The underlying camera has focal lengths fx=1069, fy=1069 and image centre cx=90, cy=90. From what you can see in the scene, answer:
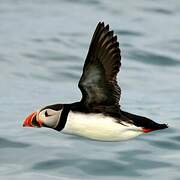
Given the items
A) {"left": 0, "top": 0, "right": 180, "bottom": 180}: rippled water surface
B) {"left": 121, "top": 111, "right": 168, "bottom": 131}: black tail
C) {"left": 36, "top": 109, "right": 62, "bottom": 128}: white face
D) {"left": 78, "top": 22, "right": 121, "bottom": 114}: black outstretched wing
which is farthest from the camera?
{"left": 0, "top": 0, "right": 180, "bottom": 180}: rippled water surface

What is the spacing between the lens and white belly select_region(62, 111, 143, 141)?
32.6 ft

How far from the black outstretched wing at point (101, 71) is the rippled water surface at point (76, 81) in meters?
1.45

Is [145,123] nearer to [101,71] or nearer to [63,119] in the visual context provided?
[101,71]

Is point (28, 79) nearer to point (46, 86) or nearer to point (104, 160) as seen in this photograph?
point (46, 86)

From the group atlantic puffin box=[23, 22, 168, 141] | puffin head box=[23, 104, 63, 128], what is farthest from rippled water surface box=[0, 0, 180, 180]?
atlantic puffin box=[23, 22, 168, 141]

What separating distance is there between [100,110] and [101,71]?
434 millimetres

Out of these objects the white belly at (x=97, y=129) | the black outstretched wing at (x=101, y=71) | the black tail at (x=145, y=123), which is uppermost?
the black outstretched wing at (x=101, y=71)

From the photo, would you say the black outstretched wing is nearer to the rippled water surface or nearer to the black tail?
the black tail

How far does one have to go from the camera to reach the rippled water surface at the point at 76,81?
11641 millimetres

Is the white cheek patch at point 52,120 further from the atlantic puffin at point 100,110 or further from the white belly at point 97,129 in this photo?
the white belly at point 97,129

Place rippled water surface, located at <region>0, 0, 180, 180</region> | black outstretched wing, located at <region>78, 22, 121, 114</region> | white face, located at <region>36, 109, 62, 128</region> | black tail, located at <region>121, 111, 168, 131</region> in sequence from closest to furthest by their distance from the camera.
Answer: black outstretched wing, located at <region>78, 22, 121, 114</region>, black tail, located at <region>121, 111, 168, 131</region>, white face, located at <region>36, 109, 62, 128</region>, rippled water surface, located at <region>0, 0, 180, 180</region>

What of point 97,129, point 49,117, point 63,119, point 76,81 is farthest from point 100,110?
point 76,81

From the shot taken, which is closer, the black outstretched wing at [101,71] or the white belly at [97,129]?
the black outstretched wing at [101,71]

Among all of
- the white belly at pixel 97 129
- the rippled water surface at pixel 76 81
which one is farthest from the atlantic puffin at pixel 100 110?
the rippled water surface at pixel 76 81
